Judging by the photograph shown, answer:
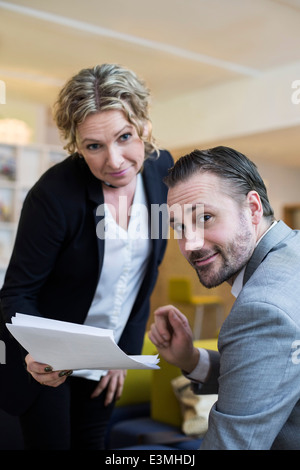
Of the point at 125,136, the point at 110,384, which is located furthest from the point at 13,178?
the point at 125,136

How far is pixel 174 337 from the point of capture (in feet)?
4.65

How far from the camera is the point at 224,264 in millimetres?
1194

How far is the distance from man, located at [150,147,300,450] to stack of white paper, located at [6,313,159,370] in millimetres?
187

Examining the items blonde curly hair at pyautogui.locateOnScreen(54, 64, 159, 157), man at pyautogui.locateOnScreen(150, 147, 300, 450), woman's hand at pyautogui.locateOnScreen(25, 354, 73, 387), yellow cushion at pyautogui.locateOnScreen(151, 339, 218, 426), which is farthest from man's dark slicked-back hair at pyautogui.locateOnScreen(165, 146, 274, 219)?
yellow cushion at pyautogui.locateOnScreen(151, 339, 218, 426)

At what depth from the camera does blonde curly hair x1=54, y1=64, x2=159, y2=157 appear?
1.51 metres

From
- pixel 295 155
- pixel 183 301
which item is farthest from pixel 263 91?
pixel 183 301

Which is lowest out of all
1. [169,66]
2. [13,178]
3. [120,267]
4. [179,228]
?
[120,267]

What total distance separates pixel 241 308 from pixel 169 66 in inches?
227

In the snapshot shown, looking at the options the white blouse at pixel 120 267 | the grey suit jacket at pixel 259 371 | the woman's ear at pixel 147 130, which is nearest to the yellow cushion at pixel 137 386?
the white blouse at pixel 120 267

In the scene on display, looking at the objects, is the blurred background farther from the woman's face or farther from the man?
the man

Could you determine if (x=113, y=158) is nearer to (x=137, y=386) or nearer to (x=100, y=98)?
(x=100, y=98)

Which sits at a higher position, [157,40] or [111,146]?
[157,40]

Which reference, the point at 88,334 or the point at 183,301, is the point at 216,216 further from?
the point at 183,301

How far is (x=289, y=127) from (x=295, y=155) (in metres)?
2.61
